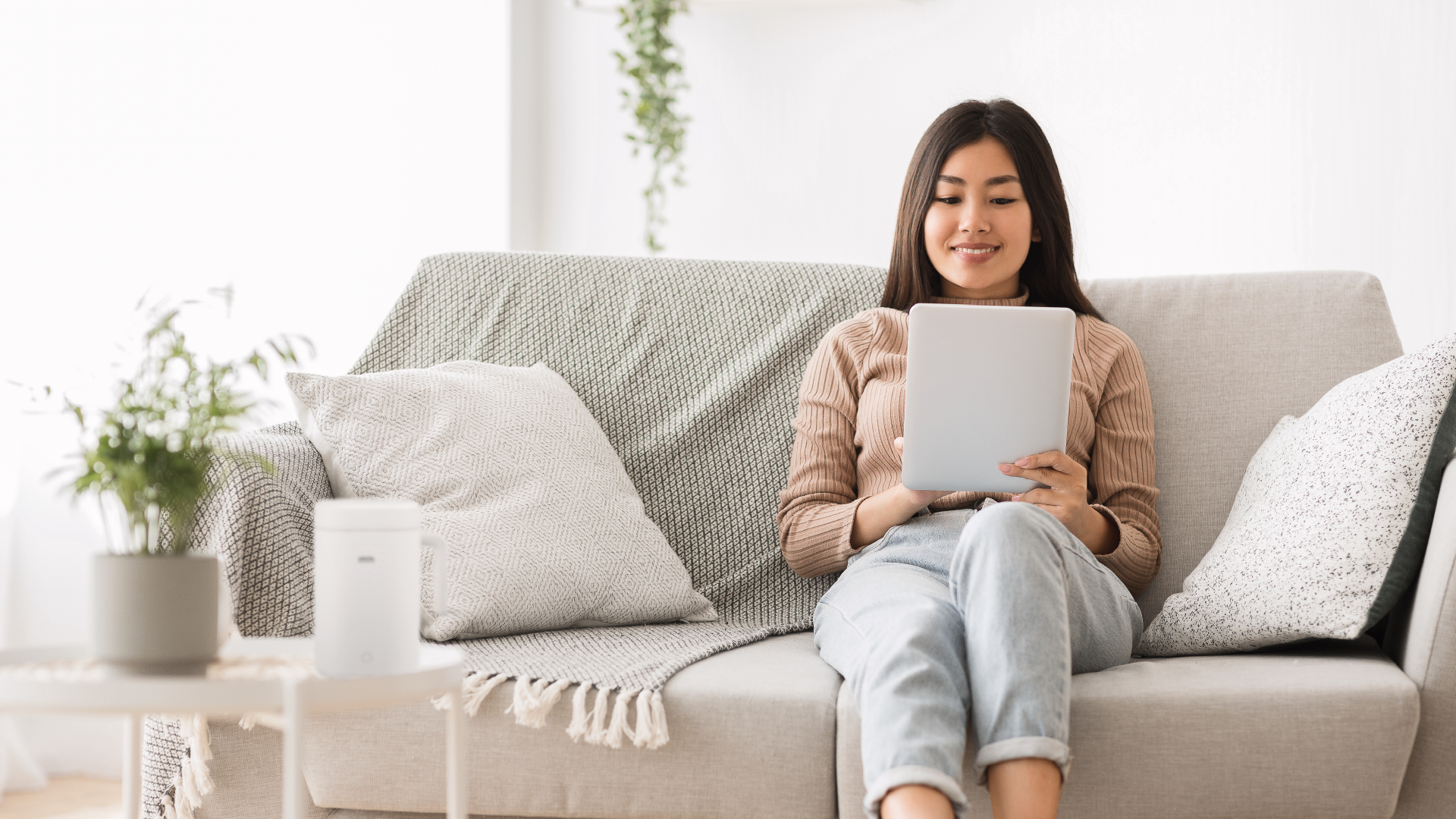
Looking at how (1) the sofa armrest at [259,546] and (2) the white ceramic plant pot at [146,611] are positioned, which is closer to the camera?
(2) the white ceramic plant pot at [146,611]

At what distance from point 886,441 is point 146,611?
93 centimetres

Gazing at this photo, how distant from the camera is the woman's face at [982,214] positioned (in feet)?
5.52

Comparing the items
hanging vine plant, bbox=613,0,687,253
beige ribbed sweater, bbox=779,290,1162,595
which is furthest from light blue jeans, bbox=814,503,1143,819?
hanging vine plant, bbox=613,0,687,253

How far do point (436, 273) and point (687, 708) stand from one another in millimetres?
937

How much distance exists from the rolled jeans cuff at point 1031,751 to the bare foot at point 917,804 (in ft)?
0.22

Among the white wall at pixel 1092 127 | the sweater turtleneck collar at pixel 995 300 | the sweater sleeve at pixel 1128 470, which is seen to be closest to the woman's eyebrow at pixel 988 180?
the sweater turtleneck collar at pixel 995 300

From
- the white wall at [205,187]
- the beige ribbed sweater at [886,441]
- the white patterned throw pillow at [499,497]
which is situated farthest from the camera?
the white wall at [205,187]

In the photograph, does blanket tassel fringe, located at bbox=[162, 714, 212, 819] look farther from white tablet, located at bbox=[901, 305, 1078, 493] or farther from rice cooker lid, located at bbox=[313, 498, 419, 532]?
white tablet, located at bbox=[901, 305, 1078, 493]

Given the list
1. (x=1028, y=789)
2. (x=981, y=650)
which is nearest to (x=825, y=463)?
(x=981, y=650)

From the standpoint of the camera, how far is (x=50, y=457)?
2.28 meters

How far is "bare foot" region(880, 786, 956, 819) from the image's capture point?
1003 mm

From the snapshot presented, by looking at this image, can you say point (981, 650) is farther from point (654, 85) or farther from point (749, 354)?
point (654, 85)

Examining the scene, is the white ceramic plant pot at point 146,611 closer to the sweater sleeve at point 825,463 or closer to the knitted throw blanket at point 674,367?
the knitted throw blanket at point 674,367

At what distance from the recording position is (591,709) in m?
1.21
